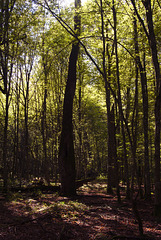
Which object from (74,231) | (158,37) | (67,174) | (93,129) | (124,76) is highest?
(158,37)

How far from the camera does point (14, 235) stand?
167 inches

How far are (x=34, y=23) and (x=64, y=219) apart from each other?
29.5ft

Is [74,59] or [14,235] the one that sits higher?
[74,59]

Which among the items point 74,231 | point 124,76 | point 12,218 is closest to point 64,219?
point 74,231

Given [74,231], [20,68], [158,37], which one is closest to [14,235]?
[74,231]

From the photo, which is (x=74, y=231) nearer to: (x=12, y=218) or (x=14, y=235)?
(x=14, y=235)

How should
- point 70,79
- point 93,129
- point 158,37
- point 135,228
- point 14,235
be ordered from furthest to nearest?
point 93,129, point 70,79, point 158,37, point 135,228, point 14,235

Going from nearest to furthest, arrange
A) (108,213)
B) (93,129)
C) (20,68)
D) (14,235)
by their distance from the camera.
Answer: (14,235) < (108,213) < (20,68) < (93,129)

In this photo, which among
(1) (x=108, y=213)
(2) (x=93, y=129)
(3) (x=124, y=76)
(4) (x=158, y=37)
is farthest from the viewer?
(2) (x=93, y=129)

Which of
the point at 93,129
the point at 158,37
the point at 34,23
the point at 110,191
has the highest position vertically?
the point at 34,23

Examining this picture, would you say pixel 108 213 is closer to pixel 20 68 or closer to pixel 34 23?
pixel 34 23

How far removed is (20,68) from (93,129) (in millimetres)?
16639

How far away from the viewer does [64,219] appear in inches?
223

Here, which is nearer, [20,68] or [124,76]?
[124,76]
